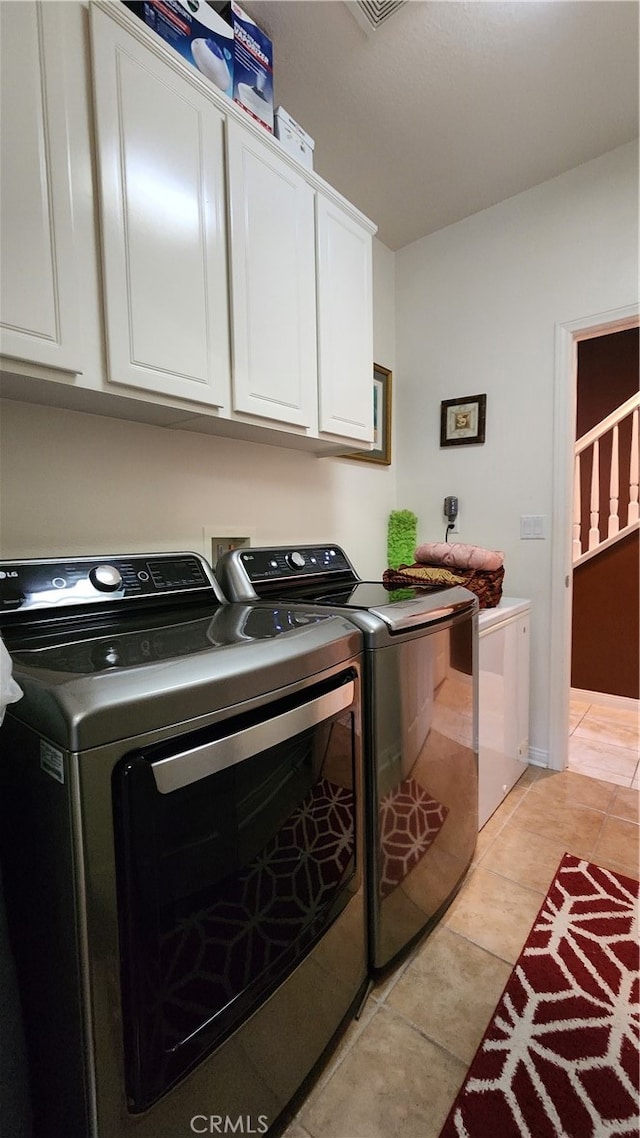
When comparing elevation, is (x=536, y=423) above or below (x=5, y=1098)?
above

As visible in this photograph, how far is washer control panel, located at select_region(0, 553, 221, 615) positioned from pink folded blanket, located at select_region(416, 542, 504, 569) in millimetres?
1149

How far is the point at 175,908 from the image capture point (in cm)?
72

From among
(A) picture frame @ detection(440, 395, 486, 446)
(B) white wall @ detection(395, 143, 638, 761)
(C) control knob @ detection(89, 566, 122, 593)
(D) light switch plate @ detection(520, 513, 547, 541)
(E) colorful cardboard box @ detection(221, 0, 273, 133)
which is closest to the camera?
(C) control knob @ detection(89, 566, 122, 593)

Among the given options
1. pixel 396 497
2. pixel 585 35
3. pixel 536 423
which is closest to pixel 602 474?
pixel 536 423

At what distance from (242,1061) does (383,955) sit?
495mm

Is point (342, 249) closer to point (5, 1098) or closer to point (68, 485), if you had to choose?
point (68, 485)

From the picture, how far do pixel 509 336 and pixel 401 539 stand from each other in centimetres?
111

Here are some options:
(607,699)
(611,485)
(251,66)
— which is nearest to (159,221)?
(251,66)

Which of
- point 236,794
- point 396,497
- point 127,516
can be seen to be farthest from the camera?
point 396,497

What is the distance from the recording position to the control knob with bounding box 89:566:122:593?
1174 millimetres

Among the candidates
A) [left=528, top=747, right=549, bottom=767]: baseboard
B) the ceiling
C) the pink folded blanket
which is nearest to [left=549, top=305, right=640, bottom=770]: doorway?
[left=528, top=747, right=549, bottom=767]: baseboard

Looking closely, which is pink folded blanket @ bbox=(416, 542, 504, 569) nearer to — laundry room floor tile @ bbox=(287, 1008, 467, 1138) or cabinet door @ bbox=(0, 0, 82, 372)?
laundry room floor tile @ bbox=(287, 1008, 467, 1138)

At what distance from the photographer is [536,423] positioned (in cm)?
227

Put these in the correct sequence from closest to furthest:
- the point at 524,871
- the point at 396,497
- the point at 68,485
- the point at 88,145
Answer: the point at 88,145 < the point at 68,485 < the point at 524,871 < the point at 396,497
